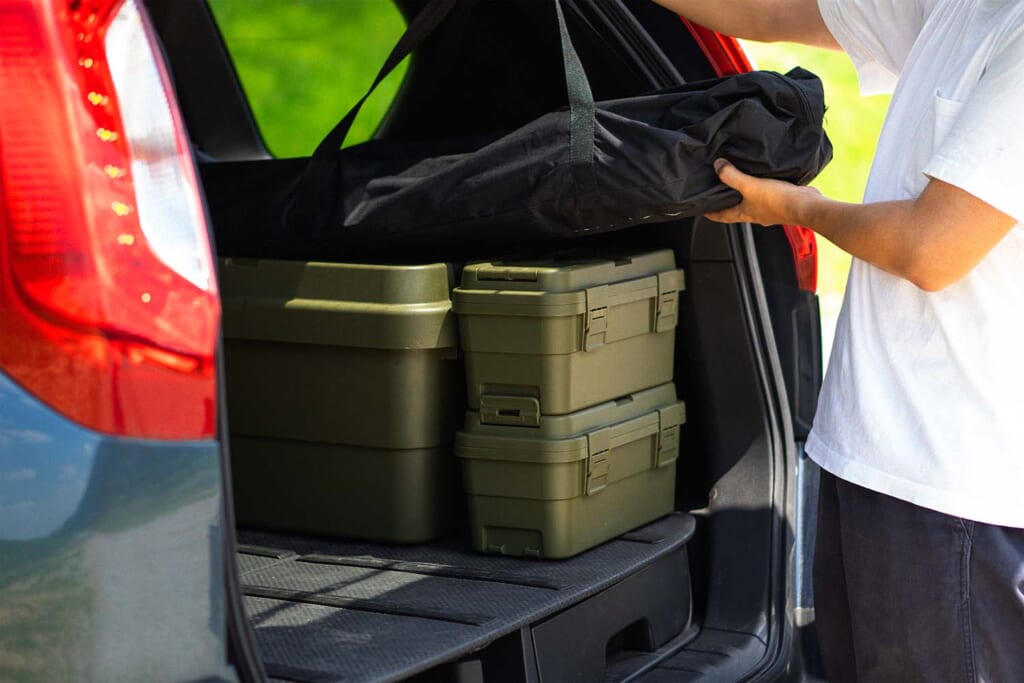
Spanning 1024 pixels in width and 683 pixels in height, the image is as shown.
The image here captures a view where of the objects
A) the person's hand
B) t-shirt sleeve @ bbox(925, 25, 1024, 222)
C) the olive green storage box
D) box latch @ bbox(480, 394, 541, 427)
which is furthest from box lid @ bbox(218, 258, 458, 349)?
t-shirt sleeve @ bbox(925, 25, 1024, 222)

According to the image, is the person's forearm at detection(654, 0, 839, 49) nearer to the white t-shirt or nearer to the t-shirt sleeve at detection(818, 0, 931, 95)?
the t-shirt sleeve at detection(818, 0, 931, 95)

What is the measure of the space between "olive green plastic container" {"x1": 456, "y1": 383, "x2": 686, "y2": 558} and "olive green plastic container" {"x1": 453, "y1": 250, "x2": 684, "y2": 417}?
39 millimetres

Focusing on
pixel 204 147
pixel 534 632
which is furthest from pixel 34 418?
pixel 204 147

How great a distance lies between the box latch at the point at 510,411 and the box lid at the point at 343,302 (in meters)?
0.13

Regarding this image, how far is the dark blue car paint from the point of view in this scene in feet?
4.06

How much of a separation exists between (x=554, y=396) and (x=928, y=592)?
732 millimetres

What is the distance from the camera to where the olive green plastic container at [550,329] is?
2.31 m

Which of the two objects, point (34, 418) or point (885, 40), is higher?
point (885, 40)

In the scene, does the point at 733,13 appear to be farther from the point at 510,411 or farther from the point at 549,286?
the point at 510,411

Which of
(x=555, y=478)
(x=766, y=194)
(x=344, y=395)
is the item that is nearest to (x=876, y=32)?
(x=766, y=194)

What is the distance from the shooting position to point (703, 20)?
2.41 m

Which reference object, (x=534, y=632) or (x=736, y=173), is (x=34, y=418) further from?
(x=736, y=173)

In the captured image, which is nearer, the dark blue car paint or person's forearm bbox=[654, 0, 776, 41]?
the dark blue car paint

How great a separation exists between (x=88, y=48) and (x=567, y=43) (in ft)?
3.40
